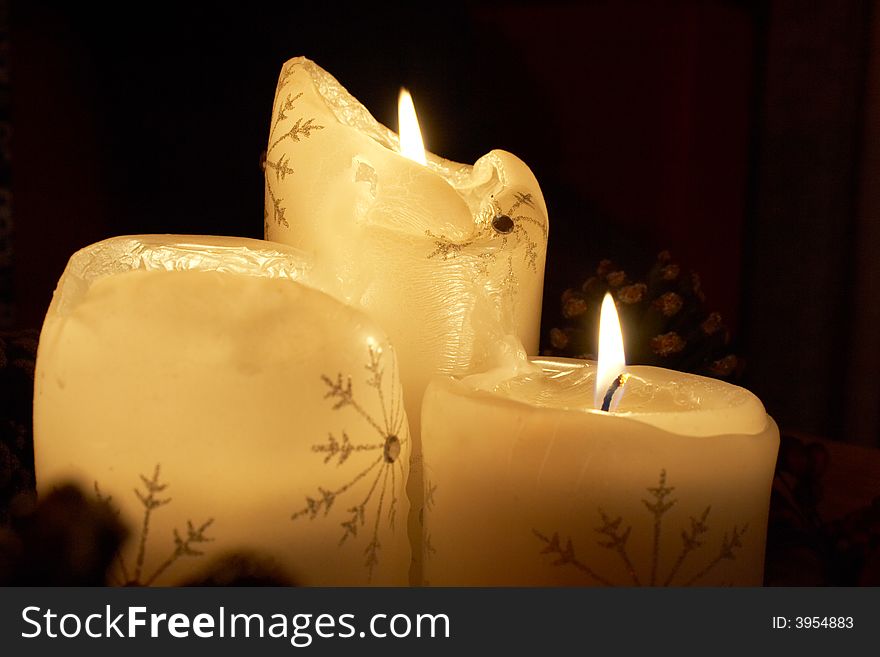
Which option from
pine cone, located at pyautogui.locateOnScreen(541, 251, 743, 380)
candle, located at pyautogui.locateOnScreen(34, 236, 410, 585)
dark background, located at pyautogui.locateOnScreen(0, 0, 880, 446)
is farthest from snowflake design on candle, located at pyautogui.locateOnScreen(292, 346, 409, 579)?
dark background, located at pyautogui.locateOnScreen(0, 0, 880, 446)

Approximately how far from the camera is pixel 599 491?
1.20ft

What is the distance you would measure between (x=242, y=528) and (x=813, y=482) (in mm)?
321

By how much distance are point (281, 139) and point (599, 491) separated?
0.81ft

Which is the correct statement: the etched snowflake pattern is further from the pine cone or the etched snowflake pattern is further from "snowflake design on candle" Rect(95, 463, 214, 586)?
the pine cone

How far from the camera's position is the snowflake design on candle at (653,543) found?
368 mm

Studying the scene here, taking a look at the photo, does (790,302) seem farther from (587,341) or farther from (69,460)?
(69,460)

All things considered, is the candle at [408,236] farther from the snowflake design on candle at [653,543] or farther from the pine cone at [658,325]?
the pine cone at [658,325]

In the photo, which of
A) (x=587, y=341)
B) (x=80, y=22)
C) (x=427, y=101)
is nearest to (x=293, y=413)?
(x=587, y=341)

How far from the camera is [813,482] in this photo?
1.66 feet

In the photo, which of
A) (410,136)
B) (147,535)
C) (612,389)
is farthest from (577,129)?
(147,535)

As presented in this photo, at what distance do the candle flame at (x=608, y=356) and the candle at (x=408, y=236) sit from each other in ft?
0.17

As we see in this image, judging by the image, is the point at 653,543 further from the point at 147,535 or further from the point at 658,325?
the point at 658,325

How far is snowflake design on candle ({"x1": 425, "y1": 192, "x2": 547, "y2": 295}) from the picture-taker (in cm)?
46

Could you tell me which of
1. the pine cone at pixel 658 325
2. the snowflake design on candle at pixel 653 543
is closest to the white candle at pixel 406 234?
the snowflake design on candle at pixel 653 543
